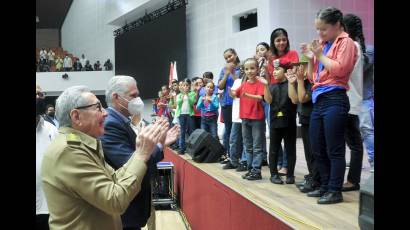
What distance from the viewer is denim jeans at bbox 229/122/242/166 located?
Answer: 168 inches

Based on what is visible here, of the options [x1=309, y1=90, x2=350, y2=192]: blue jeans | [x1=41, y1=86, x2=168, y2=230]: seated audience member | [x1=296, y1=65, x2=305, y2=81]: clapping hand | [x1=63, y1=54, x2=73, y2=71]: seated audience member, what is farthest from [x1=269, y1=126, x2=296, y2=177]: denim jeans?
[x1=63, y1=54, x2=73, y2=71]: seated audience member

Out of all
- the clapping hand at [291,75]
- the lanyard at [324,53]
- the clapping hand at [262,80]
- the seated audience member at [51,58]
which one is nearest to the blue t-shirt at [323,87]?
the lanyard at [324,53]

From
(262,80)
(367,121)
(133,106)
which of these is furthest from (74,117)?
(367,121)

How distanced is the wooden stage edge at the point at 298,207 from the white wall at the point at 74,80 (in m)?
15.3

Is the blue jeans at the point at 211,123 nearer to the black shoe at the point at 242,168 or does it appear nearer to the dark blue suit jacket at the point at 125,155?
the black shoe at the point at 242,168

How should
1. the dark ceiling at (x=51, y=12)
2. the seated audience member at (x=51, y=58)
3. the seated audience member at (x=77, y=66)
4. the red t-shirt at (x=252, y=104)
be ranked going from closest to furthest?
the red t-shirt at (x=252, y=104) → the seated audience member at (x=77, y=66) → the seated audience member at (x=51, y=58) → the dark ceiling at (x=51, y=12)

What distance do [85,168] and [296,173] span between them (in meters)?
2.79

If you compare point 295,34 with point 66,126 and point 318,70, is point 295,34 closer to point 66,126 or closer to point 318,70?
point 318,70

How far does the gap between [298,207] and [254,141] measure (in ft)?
3.75

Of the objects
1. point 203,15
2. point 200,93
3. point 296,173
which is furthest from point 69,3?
point 296,173

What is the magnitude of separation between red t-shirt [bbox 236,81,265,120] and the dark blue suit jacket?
1.70 meters

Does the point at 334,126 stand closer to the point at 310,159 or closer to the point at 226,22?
the point at 310,159

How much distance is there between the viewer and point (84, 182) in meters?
1.42

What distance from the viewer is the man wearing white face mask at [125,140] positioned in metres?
2.02
